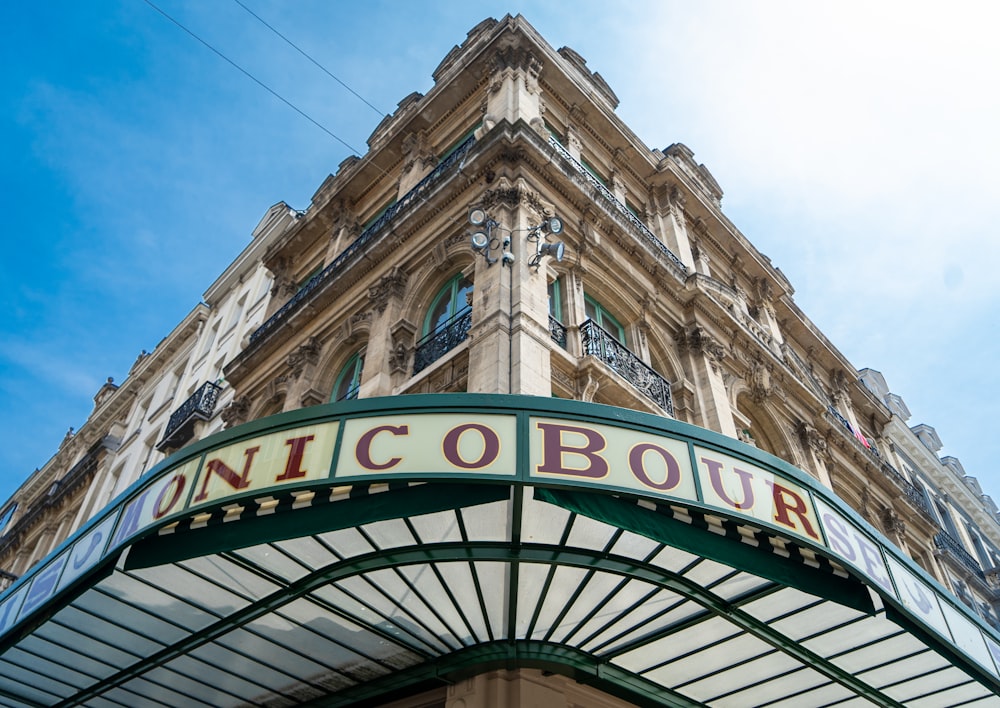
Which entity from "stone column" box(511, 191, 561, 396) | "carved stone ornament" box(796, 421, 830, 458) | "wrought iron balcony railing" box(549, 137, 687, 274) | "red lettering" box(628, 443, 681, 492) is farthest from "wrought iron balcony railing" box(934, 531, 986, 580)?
Result: "red lettering" box(628, 443, 681, 492)

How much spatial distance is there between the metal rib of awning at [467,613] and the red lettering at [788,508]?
0.24m

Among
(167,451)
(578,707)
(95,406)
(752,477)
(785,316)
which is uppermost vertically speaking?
(95,406)

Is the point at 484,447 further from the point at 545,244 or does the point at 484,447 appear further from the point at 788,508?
the point at 545,244

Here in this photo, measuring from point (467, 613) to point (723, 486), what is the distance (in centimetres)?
283

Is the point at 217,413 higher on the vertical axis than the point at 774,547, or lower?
higher

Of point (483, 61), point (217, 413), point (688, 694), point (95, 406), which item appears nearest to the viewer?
point (688, 694)

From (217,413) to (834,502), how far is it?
1944cm

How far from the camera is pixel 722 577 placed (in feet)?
21.5

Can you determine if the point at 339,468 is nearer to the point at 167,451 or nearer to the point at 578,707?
the point at 578,707

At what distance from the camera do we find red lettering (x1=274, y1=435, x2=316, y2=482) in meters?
6.11

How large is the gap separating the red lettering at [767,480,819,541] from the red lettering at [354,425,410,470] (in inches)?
129

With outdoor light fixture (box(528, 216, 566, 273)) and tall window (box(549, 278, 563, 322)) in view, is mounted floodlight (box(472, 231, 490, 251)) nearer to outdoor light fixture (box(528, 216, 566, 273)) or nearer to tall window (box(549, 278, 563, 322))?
outdoor light fixture (box(528, 216, 566, 273))

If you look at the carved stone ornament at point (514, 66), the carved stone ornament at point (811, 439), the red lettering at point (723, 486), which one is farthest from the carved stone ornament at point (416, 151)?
the red lettering at point (723, 486)

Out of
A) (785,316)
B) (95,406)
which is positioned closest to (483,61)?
(785,316)
